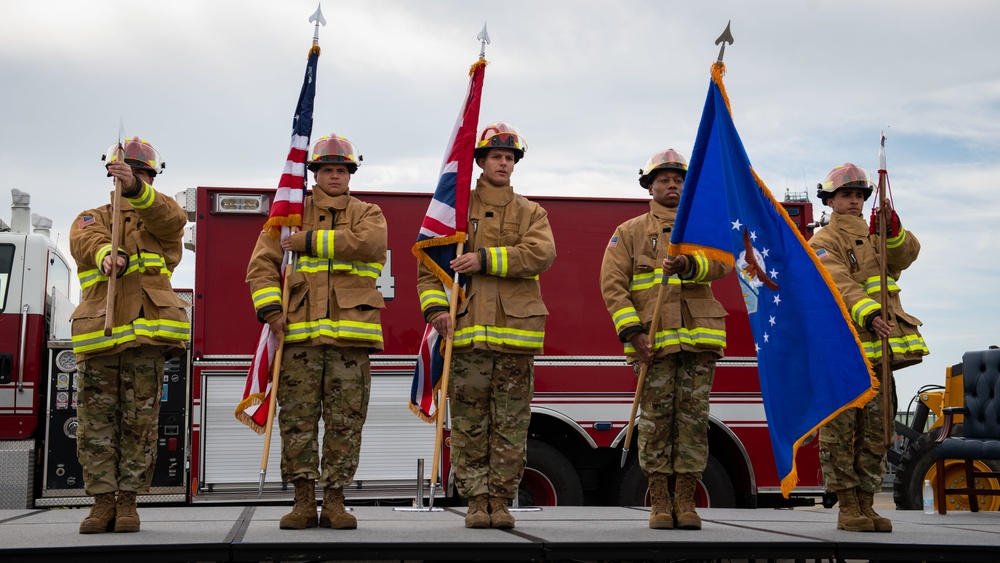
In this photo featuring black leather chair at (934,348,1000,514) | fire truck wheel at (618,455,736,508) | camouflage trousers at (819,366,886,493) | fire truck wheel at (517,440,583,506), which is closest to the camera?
camouflage trousers at (819,366,886,493)

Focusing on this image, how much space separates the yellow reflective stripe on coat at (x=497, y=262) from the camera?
5660mm

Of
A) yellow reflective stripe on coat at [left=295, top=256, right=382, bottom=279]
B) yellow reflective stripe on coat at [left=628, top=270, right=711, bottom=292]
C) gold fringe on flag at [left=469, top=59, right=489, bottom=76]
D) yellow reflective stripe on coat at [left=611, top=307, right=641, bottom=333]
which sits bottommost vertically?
yellow reflective stripe on coat at [left=611, top=307, right=641, bottom=333]

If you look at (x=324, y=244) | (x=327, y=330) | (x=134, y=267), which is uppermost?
(x=324, y=244)

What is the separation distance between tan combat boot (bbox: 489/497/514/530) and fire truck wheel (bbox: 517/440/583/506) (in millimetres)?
3236

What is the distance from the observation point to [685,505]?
5730mm

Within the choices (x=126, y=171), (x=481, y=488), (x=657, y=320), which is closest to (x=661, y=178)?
(x=657, y=320)

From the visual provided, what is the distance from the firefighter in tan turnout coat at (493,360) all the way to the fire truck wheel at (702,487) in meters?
3.49

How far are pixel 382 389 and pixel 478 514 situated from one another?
11.3 feet

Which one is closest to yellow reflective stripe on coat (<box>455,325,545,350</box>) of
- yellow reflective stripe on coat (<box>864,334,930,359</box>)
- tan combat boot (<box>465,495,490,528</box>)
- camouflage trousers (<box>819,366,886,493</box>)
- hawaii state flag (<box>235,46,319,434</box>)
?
tan combat boot (<box>465,495,490,528</box>)

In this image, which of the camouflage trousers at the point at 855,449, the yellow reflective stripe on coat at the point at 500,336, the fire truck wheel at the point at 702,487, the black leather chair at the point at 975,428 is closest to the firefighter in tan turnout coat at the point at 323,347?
the yellow reflective stripe on coat at the point at 500,336

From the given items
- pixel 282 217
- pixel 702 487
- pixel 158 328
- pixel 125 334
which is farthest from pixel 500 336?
pixel 702 487

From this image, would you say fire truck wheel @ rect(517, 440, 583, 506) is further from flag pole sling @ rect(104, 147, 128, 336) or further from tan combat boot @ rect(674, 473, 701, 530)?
flag pole sling @ rect(104, 147, 128, 336)

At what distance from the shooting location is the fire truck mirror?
28.1ft

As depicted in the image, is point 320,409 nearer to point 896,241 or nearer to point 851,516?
point 851,516
